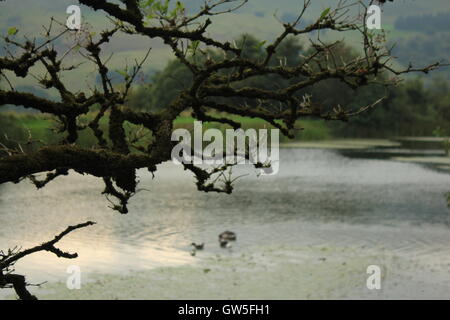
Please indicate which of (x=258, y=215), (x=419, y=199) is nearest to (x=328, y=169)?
(x=419, y=199)

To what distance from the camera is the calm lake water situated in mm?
18281

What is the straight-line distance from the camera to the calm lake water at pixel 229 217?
1828cm

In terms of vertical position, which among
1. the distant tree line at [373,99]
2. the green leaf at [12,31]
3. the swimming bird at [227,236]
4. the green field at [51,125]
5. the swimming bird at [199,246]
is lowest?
the swimming bird at [199,246]

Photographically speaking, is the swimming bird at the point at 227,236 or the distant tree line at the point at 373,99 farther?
the distant tree line at the point at 373,99

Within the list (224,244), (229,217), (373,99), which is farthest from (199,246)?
(373,99)

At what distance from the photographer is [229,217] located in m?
23.6
